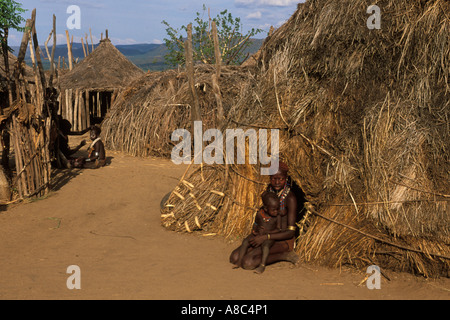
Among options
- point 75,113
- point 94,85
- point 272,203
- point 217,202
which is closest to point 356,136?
point 272,203

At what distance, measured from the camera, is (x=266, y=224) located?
17.1 feet

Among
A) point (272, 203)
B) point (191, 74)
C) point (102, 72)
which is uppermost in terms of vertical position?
point (102, 72)

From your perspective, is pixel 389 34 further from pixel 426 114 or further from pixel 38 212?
pixel 38 212

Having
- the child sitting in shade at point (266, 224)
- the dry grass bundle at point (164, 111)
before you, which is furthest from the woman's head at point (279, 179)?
the dry grass bundle at point (164, 111)

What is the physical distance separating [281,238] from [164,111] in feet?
27.5

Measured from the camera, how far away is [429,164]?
4730mm

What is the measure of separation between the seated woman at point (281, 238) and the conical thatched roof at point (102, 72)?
527 inches

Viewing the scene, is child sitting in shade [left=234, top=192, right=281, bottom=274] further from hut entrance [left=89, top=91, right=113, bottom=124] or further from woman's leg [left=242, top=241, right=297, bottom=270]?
hut entrance [left=89, top=91, right=113, bottom=124]

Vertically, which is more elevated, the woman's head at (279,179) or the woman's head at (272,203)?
the woman's head at (279,179)

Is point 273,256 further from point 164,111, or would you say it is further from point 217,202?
point 164,111

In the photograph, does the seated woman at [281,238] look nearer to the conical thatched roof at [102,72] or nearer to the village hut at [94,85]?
the village hut at [94,85]

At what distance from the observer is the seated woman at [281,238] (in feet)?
16.7

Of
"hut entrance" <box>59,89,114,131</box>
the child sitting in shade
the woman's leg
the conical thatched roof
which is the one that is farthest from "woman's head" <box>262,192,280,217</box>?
the conical thatched roof
